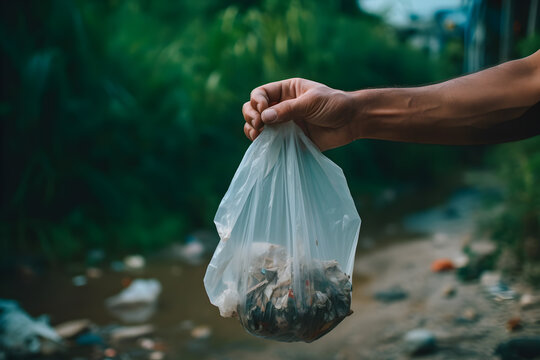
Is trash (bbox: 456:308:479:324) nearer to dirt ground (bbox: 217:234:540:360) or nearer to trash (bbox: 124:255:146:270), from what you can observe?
dirt ground (bbox: 217:234:540:360)

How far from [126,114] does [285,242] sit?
289 cm

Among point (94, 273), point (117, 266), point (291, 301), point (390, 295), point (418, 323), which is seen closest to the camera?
point (291, 301)

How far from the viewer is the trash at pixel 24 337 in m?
2.22

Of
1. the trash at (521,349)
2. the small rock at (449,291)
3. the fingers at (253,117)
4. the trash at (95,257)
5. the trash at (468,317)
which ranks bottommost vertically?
the trash at (521,349)

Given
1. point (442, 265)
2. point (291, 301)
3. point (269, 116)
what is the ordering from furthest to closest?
point (442, 265)
point (269, 116)
point (291, 301)

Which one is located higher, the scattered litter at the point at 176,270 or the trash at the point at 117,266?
the trash at the point at 117,266

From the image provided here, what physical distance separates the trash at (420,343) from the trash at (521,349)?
0.94 feet

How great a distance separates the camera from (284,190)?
133 centimetres

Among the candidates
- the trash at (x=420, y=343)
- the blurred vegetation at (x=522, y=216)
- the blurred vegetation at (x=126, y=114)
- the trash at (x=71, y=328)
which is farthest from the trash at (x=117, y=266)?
the blurred vegetation at (x=522, y=216)

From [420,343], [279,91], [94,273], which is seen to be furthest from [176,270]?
[279,91]

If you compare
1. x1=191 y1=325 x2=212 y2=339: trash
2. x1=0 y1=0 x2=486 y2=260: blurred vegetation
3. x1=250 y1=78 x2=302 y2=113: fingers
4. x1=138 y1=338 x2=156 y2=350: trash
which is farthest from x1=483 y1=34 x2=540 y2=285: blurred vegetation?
x1=0 y1=0 x2=486 y2=260: blurred vegetation

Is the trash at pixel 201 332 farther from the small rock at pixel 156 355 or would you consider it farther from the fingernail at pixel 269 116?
the fingernail at pixel 269 116

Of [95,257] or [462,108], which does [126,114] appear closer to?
[95,257]

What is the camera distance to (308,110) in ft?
4.20
